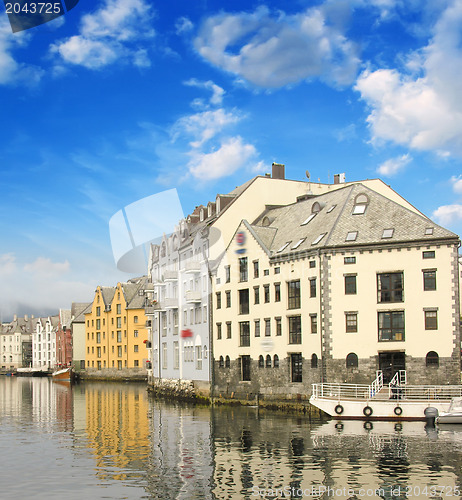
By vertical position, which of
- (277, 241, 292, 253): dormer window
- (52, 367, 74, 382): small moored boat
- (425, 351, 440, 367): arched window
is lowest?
(52, 367, 74, 382): small moored boat

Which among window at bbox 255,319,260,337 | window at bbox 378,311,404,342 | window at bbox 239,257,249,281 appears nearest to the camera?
window at bbox 378,311,404,342

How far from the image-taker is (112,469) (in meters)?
30.2

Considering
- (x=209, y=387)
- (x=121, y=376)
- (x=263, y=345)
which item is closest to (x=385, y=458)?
(x=263, y=345)

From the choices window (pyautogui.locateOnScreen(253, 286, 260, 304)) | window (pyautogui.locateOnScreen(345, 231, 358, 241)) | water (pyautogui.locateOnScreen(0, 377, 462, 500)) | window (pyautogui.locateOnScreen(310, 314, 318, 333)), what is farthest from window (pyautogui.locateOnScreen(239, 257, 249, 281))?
water (pyautogui.locateOnScreen(0, 377, 462, 500))

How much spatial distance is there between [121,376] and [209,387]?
2556 inches

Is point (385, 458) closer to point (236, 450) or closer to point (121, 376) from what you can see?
point (236, 450)

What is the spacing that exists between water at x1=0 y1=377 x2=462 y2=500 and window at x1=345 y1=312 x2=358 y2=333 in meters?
8.04

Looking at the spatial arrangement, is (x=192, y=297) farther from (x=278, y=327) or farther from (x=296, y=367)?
(x=296, y=367)

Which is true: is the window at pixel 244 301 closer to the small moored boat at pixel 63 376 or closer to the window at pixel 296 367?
the window at pixel 296 367

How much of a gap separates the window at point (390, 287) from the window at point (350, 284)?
1844 millimetres

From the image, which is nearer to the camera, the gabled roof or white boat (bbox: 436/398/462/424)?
white boat (bbox: 436/398/462/424)

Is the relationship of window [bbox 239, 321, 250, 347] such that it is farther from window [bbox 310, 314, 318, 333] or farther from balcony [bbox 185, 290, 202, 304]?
window [bbox 310, 314, 318, 333]

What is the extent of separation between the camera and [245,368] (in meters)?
61.4

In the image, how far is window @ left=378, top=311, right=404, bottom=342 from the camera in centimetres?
5031
